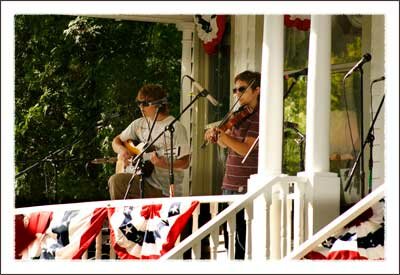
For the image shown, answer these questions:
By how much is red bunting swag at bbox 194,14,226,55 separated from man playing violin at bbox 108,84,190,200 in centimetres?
114

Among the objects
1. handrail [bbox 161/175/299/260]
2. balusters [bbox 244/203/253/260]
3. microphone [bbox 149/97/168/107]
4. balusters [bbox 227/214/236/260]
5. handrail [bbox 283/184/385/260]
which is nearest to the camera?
handrail [bbox 283/184/385/260]

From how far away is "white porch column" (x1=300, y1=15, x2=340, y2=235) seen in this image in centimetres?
518

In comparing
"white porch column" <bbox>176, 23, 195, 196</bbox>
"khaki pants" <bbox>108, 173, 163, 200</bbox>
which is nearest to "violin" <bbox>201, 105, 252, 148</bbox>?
"khaki pants" <bbox>108, 173, 163, 200</bbox>

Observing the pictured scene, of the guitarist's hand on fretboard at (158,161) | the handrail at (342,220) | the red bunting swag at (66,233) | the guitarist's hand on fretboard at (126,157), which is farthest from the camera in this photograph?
the guitarist's hand on fretboard at (126,157)

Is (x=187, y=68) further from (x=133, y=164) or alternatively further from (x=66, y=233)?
(x=66, y=233)

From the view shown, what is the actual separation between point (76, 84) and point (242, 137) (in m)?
4.57

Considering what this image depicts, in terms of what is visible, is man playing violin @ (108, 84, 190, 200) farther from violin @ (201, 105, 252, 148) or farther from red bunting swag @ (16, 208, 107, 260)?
red bunting swag @ (16, 208, 107, 260)

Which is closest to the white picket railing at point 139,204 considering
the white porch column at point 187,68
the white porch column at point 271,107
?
the white porch column at point 271,107

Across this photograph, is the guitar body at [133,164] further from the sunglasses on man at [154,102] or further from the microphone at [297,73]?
the microphone at [297,73]

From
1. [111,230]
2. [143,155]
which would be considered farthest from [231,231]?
[143,155]

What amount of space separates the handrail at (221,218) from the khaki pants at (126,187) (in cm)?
181

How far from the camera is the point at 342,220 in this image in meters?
4.40

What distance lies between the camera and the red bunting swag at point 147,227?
540 centimetres

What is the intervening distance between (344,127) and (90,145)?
421 centimetres
